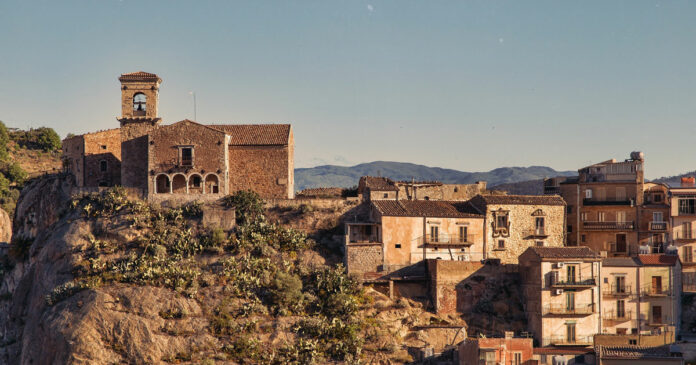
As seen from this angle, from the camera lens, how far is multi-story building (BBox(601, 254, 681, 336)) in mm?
55594

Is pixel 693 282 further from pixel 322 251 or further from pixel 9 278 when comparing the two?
pixel 9 278

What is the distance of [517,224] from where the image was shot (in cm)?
6112

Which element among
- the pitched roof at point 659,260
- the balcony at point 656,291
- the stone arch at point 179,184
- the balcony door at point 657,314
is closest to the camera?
the balcony at point 656,291

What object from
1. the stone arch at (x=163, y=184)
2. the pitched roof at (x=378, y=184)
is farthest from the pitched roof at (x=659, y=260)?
the stone arch at (x=163, y=184)

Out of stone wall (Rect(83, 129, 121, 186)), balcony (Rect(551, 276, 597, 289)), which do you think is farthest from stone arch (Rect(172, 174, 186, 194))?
balcony (Rect(551, 276, 597, 289))

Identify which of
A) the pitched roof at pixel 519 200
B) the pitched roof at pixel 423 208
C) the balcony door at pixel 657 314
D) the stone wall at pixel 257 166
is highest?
the stone wall at pixel 257 166

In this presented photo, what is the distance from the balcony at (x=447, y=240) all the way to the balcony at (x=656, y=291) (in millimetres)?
10928

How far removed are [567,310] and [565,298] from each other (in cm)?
72

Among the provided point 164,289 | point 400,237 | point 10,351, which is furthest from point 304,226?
point 10,351

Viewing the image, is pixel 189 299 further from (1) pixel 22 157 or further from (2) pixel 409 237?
(1) pixel 22 157

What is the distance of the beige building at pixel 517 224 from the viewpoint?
60625 mm

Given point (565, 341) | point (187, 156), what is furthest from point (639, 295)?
point (187, 156)

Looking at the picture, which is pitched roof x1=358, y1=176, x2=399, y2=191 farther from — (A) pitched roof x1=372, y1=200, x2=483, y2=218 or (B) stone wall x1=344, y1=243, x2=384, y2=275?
(B) stone wall x1=344, y1=243, x2=384, y2=275

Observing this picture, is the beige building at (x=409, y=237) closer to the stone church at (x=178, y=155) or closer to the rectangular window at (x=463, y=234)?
the rectangular window at (x=463, y=234)
